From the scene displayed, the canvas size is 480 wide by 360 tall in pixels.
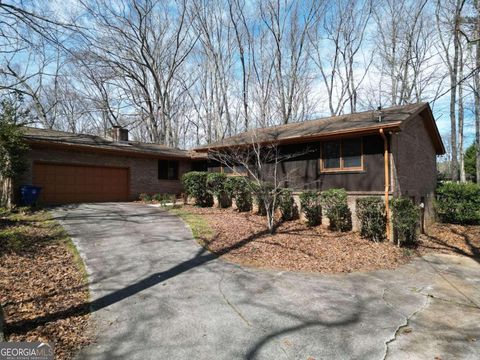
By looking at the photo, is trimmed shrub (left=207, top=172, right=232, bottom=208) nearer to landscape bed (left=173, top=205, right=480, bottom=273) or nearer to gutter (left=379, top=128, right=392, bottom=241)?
landscape bed (left=173, top=205, right=480, bottom=273)

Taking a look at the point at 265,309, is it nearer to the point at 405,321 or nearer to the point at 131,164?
the point at 405,321

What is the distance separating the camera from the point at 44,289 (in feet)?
16.8

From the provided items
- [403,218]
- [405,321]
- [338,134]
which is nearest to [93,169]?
[338,134]

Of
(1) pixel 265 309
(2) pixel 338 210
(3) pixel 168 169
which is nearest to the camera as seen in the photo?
(1) pixel 265 309

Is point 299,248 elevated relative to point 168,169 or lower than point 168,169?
lower

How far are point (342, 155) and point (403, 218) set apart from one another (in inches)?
128

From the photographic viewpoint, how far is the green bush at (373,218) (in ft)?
30.5

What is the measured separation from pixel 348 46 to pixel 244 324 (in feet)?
87.4

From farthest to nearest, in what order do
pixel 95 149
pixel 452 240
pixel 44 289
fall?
pixel 95 149 → pixel 452 240 → pixel 44 289

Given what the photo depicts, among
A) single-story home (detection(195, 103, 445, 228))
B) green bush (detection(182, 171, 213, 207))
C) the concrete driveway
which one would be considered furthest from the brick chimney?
the concrete driveway

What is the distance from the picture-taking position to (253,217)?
1178 cm

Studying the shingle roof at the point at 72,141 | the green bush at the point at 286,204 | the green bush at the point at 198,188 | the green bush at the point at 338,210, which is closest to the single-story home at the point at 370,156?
the green bush at the point at 338,210

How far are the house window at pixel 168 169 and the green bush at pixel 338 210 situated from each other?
1148cm

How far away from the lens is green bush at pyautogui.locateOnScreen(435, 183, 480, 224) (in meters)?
12.6
